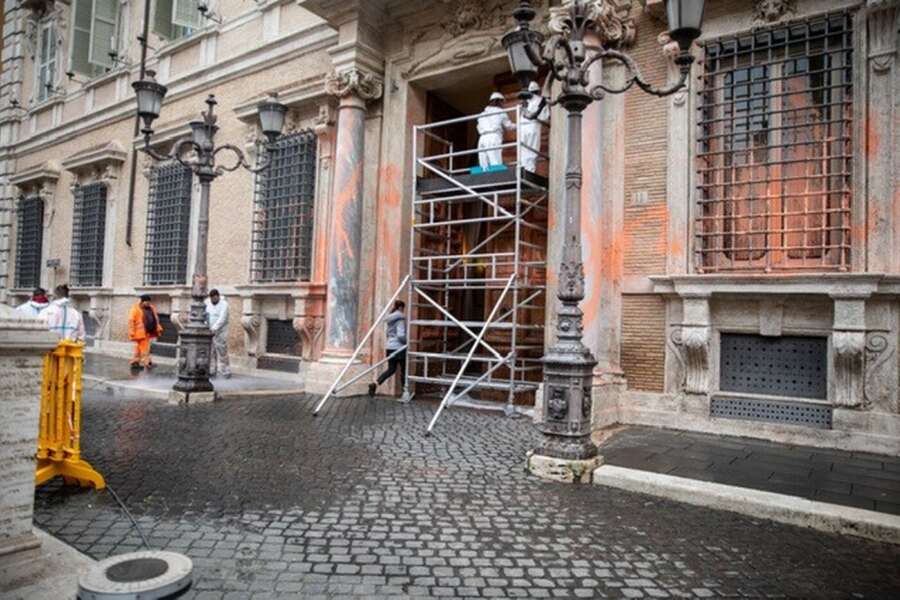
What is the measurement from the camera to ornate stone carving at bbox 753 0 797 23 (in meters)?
7.21

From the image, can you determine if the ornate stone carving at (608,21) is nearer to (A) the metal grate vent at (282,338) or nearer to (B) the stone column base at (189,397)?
(B) the stone column base at (189,397)

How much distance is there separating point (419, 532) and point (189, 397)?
6.08 metres

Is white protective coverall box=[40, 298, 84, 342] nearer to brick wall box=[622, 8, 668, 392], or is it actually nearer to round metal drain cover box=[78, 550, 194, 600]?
round metal drain cover box=[78, 550, 194, 600]

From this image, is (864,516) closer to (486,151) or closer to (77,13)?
(486,151)

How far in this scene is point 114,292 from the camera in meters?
17.1

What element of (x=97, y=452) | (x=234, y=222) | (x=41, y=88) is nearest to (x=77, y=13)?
(x=41, y=88)

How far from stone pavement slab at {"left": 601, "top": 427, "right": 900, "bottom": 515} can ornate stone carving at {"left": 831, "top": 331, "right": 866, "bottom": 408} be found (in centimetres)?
59

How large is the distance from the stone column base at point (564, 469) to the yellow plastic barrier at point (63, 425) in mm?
3579

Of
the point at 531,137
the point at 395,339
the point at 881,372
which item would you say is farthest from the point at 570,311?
the point at 395,339

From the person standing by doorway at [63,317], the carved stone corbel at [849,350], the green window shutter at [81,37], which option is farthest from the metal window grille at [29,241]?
the carved stone corbel at [849,350]

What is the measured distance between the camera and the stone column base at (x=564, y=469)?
206 inches

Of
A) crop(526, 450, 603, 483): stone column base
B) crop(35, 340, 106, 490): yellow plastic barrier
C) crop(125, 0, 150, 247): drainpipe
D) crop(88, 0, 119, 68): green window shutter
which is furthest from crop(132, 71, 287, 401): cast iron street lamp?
crop(88, 0, 119, 68): green window shutter

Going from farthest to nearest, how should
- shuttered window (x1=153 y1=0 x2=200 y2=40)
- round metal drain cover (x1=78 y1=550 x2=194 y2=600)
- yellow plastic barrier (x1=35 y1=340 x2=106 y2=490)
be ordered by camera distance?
shuttered window (x1=153 y1=0 x2=200 y2=40), yellow plastic barrier (x1=35 y1=340 x2=106 y2=490), round metal drain cover (x1=78 y1=550 x2=194 y2=600)

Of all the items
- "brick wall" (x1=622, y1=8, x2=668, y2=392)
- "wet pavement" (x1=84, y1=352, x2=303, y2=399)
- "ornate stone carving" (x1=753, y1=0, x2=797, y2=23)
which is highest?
"ornate stone carving" (x1=753, y1=0, x2=797, y2=23)
